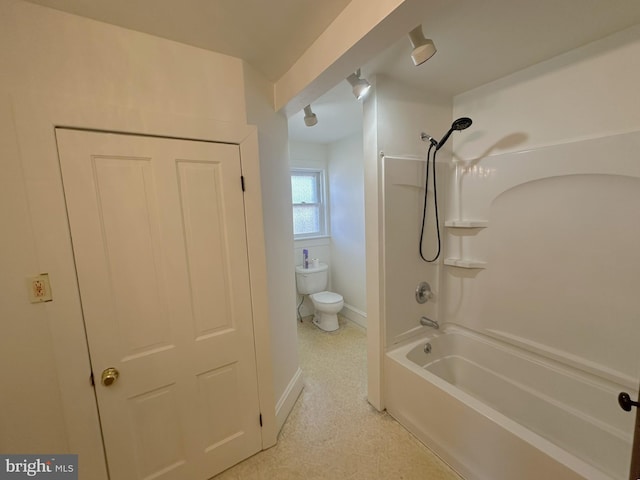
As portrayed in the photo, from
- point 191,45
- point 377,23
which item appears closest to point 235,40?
point 191,45

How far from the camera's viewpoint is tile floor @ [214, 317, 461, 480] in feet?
4.69

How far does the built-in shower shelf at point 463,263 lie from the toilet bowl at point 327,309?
4.56 feet

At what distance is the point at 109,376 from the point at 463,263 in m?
2.34

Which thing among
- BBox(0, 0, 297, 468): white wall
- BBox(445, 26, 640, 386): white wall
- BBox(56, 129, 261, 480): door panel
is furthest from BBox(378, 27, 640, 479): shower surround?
BBox(0, 0, 297, 468): white wall

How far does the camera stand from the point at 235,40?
123 cm

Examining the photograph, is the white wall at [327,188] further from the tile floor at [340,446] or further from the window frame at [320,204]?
the tile floor at [340,446]

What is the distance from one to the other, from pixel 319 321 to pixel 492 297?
6.48 feet

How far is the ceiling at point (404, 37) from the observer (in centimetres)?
102

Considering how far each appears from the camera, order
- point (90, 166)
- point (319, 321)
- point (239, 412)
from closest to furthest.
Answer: point (90, 166)
point (239, 412)
point (319, 321)

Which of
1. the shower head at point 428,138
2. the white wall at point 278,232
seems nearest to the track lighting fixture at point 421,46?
the shower head at point 428,138

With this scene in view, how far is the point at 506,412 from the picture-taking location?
1.75 m

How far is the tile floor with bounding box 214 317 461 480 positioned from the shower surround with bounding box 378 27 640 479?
148 mm

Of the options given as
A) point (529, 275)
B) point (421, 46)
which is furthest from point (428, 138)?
point (529, 275)

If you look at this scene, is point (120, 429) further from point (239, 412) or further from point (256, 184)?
point (256, 184)
